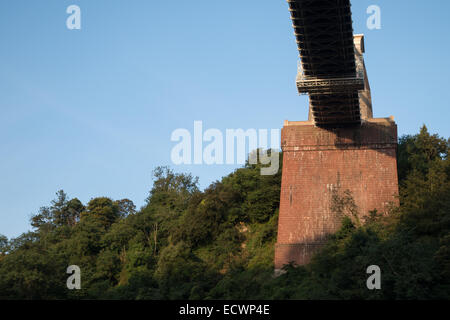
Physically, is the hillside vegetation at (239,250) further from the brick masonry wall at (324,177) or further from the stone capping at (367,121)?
the stone capping at (367,121)

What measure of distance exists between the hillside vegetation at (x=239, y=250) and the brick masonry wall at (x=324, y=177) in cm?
129

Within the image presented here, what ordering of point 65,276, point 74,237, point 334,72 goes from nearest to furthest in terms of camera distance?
point 334,72 → point 65,276 → point 74,237

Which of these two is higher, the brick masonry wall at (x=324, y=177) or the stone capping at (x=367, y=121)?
the stone capping at (x=367, y=121)

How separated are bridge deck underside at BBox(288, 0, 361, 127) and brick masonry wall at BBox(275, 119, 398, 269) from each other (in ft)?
4.54

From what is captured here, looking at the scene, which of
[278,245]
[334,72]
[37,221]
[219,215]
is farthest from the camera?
[37,221]

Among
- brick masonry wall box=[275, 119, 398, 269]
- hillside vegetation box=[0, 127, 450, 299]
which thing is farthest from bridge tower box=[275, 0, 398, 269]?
hillside vegetation box=[0, 127, 450, 299]

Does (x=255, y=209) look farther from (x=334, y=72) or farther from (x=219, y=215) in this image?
(x=334, y=72)

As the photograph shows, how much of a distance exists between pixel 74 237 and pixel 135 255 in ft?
26.7

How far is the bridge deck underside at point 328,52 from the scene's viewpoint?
97.0ft

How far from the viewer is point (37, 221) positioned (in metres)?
68.4

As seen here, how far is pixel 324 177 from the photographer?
37.9m

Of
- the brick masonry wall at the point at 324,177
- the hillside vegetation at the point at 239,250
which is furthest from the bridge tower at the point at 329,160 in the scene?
the hillside vegetation at the point at 239,250

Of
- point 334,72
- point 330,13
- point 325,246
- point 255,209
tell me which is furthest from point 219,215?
point 330,13

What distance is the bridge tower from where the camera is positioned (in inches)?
1345
